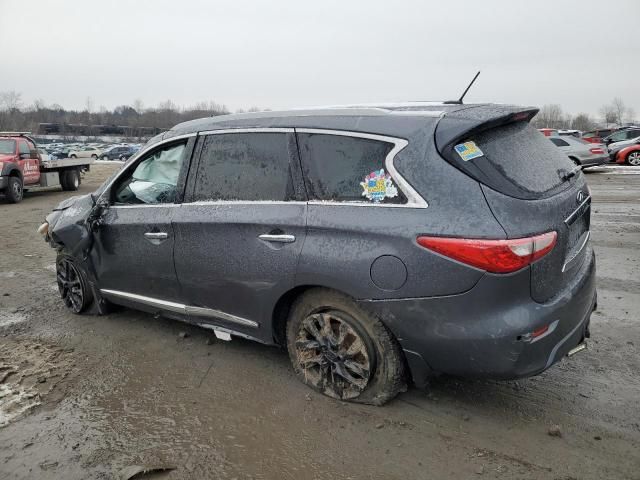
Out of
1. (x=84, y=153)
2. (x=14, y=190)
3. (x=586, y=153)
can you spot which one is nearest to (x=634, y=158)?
(x=586, y=153)

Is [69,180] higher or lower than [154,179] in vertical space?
lower

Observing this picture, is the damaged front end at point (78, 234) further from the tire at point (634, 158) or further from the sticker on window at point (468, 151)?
the tire at point (634, 158)

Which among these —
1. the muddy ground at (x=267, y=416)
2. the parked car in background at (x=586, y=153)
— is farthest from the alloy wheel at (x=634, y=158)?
the muddy ground at (x=267, y=416)

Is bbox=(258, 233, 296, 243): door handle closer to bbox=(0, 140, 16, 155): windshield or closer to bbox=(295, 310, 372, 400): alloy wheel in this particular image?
bbox=(295, 310, 372, 400): alloy wheel

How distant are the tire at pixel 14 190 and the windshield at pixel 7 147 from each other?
0.97m

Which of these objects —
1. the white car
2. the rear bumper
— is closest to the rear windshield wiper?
the rear bumper

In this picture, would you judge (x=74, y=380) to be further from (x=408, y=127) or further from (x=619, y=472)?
(x=619, y=472)

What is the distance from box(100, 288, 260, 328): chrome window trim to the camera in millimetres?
3750

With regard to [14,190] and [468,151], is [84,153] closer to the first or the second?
[14,190]

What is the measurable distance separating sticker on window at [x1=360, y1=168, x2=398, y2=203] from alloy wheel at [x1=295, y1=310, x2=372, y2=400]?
73cm

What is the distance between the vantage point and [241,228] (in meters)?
3.56

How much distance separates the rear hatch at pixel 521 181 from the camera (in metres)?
2.78

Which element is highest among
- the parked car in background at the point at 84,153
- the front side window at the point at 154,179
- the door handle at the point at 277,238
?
the front side window at the point at 154,179

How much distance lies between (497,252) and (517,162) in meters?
0.69
